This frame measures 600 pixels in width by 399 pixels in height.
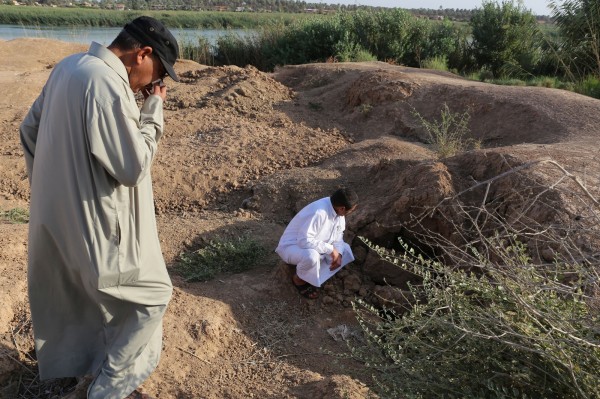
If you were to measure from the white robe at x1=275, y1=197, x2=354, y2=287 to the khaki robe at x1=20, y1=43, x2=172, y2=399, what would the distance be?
164cm

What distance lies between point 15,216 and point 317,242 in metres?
2.83

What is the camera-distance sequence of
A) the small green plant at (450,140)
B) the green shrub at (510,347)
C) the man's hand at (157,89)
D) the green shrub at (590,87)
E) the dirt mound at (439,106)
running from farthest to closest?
1. the green shrub at (590,87)
2. the dirt mound at (439,106)
3. the small green plant at (450,140)
4. the man's hand at (157,89)
5. the green shrub at (510,347)

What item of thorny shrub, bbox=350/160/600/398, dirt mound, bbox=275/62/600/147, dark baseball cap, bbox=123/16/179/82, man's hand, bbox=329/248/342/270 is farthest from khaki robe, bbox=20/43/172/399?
dirt mound, bbox=275/62/600/147

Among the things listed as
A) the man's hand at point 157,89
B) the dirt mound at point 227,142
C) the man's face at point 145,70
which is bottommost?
the dirt mound at point 227,142

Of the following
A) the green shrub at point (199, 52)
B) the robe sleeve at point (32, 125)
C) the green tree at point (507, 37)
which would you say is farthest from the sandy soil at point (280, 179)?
the green shrub at point (199, 52)

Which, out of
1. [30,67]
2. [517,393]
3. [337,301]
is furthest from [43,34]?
[517,393]

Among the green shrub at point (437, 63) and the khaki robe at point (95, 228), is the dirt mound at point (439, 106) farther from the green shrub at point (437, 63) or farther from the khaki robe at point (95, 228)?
the khaki robe at point (95, 228)

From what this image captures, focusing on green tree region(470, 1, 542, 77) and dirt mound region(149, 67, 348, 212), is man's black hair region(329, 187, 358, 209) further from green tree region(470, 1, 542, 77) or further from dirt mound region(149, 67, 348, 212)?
green tree region(470, 1, 542, 77)

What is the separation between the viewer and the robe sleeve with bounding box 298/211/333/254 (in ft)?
14.3

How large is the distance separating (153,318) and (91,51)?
1.14 m

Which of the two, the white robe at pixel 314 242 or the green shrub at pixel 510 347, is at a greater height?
the green shrub at pixel 510 347

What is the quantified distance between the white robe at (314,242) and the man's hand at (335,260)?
0.02 meters

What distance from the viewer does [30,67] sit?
13164mm

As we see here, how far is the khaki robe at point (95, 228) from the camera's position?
2.30 m
